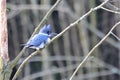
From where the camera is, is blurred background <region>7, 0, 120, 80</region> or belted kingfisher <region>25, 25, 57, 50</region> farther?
blurred background <region>7, 0, 120, 80</region>

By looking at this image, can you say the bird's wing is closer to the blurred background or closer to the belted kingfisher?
the belted kingfisher

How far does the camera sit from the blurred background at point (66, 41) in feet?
19.7

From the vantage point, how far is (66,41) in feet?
20.7

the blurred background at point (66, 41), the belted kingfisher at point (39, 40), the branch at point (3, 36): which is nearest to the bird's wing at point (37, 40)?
the belted kingfisher at point (39, 40)

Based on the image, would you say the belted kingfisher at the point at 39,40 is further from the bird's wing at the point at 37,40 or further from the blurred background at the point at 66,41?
the blurred background at the point at 66,41

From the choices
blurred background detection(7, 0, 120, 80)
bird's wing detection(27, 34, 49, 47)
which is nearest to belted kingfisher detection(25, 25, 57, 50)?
bird's wing detection(27, 34, 49, 47)

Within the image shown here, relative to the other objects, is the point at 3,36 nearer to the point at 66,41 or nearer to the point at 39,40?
the point at 39,40

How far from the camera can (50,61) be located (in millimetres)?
6254

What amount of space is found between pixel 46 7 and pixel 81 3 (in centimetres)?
66

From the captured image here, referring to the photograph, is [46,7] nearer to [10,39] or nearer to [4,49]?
[10,39]

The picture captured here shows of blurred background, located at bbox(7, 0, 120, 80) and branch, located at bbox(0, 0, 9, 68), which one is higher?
branch, located at bbox(0, 0, 9, 68)

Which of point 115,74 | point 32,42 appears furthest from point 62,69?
point 32,42

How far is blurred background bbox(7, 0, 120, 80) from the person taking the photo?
602 centimetres

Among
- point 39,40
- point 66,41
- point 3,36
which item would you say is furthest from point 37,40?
point 66,41
